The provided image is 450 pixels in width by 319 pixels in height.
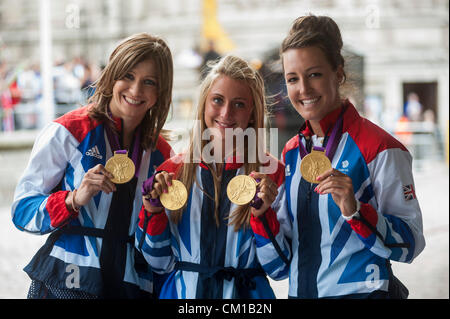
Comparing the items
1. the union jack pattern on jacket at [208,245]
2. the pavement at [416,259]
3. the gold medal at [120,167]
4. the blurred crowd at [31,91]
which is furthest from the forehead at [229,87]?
the blurred crowd at [31,91]

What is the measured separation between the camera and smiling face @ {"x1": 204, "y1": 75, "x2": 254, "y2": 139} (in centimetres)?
184

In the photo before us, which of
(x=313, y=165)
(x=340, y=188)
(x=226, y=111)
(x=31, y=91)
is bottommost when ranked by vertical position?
(x=340, y=188)

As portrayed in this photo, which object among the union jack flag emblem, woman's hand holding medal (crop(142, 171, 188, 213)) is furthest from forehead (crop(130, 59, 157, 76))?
the union jack flag emblem

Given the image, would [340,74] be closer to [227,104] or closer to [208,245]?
[227,104]

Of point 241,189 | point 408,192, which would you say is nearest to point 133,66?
point 241,189

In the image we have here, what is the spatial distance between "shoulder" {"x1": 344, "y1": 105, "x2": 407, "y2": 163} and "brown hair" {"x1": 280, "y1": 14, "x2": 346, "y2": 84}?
200mm

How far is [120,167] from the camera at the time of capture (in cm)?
Result: 179

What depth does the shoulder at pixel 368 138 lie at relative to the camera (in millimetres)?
1671

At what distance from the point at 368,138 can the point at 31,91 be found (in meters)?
8.54

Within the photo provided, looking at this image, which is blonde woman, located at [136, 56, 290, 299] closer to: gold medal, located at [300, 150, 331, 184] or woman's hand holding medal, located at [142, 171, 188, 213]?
woman's hand holding medal, located at [142, 171, 188, 213]

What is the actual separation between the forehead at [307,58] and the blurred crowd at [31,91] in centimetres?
574

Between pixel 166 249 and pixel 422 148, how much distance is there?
8531 millimetres

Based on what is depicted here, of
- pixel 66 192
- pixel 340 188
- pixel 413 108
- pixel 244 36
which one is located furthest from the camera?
pixel 413 108
